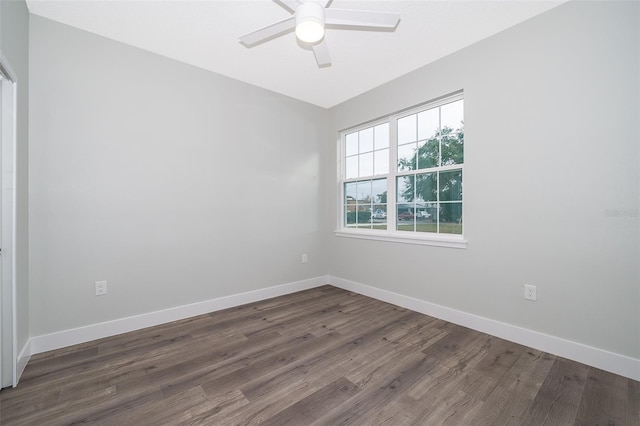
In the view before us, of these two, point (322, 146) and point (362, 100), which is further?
point (322, 146)

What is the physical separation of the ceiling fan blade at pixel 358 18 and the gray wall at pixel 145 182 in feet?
5.85

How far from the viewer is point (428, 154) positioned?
2.97 m

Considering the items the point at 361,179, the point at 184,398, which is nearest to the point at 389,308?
the point at 361,179

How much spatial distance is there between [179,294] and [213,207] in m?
0.99

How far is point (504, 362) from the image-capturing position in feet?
6.48

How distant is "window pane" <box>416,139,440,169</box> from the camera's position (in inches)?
114

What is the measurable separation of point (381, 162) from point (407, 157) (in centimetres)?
41

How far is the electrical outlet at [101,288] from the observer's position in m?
2.37

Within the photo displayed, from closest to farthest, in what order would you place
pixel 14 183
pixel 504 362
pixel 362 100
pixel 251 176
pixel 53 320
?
pixel 14 183 → pixel 504 362 → pixel 53 320 → pixel 251 176 → pixel 362 100

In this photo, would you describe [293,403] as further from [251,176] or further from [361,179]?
[361,179]

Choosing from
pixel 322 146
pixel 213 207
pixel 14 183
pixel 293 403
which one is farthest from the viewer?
pixel 322 146

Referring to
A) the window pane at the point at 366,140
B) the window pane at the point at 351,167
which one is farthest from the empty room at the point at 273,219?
the window pane at the point at 351,167

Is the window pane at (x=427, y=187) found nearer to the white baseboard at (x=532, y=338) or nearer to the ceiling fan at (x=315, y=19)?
the white baseboard at (x=532, y=338)

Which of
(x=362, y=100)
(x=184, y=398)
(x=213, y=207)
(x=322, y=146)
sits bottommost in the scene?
(x=184, y=398)
